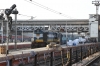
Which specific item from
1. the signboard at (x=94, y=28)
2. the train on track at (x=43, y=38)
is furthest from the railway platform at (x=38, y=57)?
the signboard at (x=94, y=28)

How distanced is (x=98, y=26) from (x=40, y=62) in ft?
233

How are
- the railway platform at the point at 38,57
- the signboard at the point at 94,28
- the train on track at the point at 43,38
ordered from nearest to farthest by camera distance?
1. the railway platform at the point at 38,57
2. the train on track at the point at 43,38
3. the signboard at the point at 94,28

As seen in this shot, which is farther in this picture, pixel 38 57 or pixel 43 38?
pixel 43 38

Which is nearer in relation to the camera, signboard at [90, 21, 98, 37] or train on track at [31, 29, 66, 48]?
train on track at [31, 29, 66, 48]

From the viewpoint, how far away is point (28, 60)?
9602 mm

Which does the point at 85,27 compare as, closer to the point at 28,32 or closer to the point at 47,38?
the point at 28,32

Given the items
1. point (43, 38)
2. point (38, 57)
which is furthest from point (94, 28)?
point (38, 57)

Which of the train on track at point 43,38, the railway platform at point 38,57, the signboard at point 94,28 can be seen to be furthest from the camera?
the signboard at point 94,28

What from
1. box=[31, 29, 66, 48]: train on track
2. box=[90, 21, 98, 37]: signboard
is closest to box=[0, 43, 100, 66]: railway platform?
box=[31, 29, 66, 48]: train on track

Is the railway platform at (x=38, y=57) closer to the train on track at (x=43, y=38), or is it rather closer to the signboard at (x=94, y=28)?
the train on track at (x=43, y=38)

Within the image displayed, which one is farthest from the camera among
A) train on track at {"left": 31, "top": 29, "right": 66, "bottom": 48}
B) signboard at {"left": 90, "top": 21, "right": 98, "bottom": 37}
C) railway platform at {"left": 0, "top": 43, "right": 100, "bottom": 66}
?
signboard at {"left": 90, "top": 21, "right": 98, "bottom": 37}

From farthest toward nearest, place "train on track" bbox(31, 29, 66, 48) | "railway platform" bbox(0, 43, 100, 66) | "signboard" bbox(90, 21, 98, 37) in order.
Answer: "signboard" bbox(90, 21, 98, 37) → "train on track" bbox(31, 29, 66, 48) → "railway platform" bbox(0, 43, 100, 66)

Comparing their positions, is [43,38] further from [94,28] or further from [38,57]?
[94,28]

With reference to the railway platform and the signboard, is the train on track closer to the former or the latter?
the railway platform
